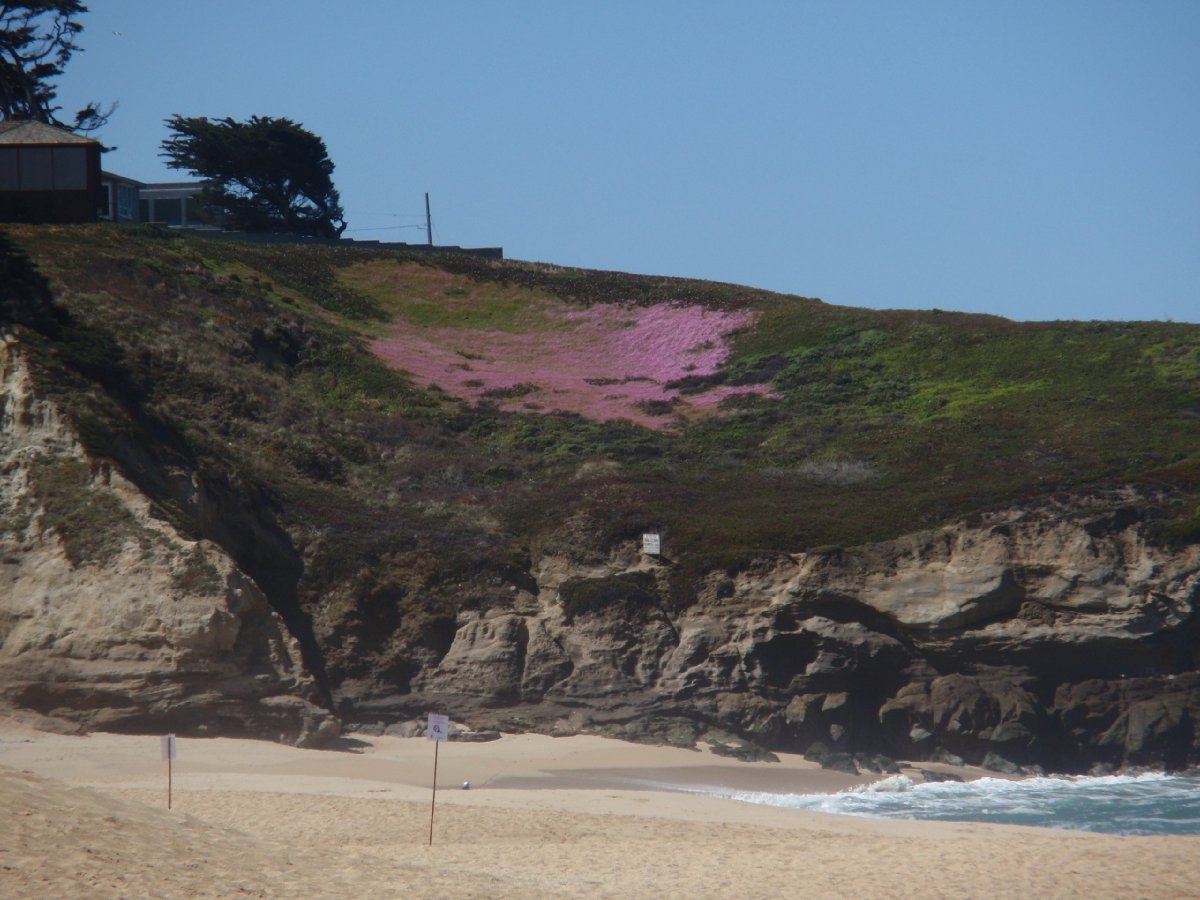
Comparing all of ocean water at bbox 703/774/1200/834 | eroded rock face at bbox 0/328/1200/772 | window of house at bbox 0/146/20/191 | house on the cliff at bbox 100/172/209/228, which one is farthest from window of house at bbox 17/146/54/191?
ocean water at bbox 703/774/1200/834

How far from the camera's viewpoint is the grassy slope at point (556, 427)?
103ft

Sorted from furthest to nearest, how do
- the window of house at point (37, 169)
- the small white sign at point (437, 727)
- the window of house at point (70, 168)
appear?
the window of house at point (70, 168), the window of house at point (37, 169), the small white sign at point (437, 727)

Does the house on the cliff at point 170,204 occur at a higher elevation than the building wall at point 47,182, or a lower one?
higher

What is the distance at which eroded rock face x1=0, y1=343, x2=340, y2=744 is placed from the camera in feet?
82.6

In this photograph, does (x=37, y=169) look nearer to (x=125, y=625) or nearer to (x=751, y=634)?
(x=125, y=625)

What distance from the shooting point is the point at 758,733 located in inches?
1112

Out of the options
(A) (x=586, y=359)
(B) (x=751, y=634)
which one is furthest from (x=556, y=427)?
(B) (x=751, y=634)

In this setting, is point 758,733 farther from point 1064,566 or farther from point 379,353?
point 379,353

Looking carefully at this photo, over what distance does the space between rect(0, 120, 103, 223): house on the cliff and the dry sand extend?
97.0 feet

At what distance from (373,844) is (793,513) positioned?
1725 cm

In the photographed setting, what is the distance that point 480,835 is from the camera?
19.2m

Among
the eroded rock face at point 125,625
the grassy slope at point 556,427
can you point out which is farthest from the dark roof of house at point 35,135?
the eroded rock face at point 125,625

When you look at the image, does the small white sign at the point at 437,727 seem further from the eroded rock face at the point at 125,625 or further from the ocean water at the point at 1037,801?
the eroded rock face at the point at 125,625

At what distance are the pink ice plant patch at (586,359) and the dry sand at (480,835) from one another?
63.5ft
